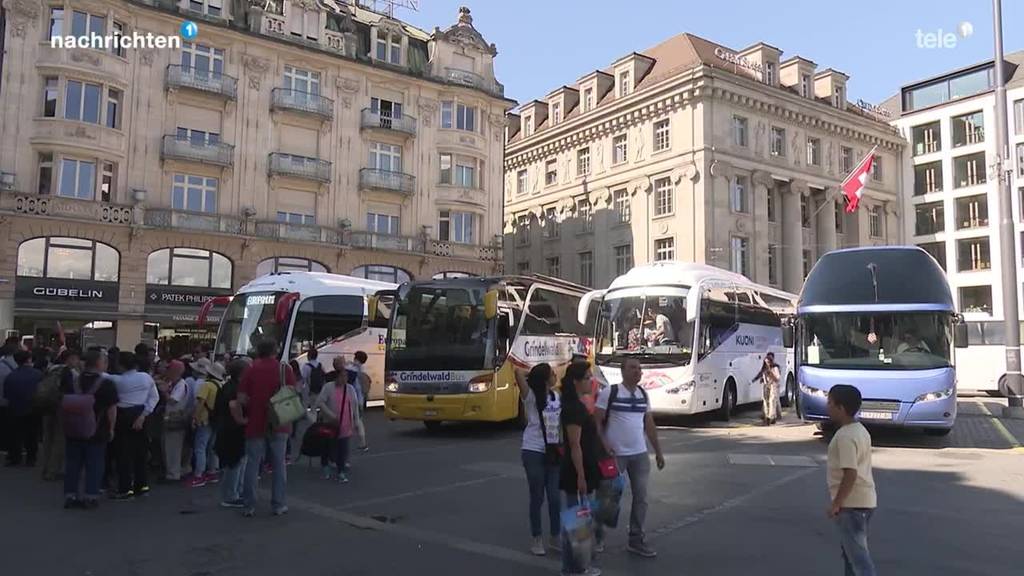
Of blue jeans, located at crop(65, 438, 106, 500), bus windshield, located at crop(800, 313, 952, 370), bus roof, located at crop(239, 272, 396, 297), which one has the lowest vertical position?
blue jeans, located at crop(65, 438, 106, 500)

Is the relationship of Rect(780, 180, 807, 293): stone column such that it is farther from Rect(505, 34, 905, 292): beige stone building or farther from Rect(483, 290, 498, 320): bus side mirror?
Rect(483, 290, 498, 320): bus side mirror

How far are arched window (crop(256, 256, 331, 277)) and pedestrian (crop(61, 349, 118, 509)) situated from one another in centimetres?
2482

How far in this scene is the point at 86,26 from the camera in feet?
97.3

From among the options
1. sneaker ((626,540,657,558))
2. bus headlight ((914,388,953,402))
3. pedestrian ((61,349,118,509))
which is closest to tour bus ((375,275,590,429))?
pedestrian ((61,349,118,509))

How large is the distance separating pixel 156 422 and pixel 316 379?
363 centimetres

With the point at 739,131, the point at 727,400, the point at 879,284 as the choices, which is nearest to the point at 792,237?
the point at 739,131

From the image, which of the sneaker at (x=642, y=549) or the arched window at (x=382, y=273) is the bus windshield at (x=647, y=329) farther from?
the arched window at (x=382, y=273)

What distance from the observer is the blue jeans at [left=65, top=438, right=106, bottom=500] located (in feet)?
28.5

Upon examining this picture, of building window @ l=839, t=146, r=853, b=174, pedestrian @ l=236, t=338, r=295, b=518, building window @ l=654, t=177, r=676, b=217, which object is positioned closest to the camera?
pedestrian @ l=236, t=338, r=295, b=518

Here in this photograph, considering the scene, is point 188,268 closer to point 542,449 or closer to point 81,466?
point 81,466

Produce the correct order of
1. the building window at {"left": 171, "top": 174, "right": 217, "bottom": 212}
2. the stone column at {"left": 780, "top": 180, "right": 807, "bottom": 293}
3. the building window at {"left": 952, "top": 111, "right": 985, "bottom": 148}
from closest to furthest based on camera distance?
the building window at {"left": 171, "top": 174, "right": 217, "bottom": 212}
the stone column at {"left": 780, "top": 180, "right": 807, "bottom": 293}
the building window at {"left": 952, "top": 111, "right": 985, "bottom": 148}

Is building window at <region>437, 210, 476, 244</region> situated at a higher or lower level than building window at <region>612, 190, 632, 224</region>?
lower

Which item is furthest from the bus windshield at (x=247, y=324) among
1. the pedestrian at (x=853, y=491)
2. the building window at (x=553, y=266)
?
the building window at (x=553, y=266)

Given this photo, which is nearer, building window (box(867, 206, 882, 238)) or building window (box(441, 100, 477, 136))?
building window (box(441, 100, 477, 136))
